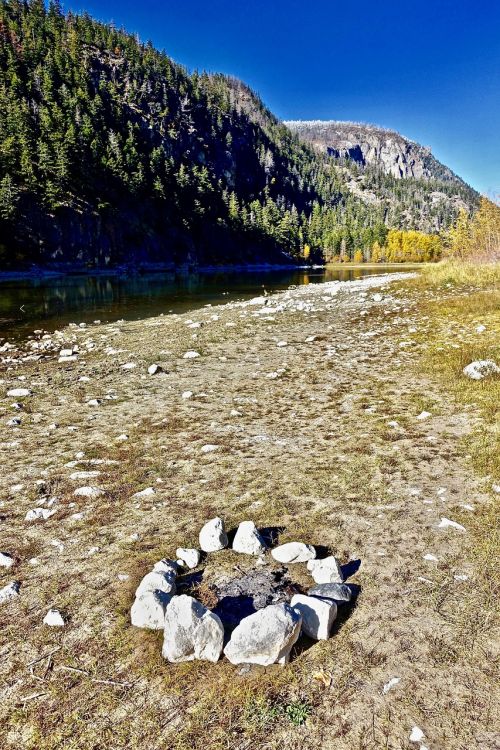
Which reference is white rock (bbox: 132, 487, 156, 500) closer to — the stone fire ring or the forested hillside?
the stone fire ring

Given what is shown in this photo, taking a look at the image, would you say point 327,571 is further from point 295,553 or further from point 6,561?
point 6,561

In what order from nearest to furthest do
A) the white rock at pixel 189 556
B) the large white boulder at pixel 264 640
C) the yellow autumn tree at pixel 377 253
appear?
the large white boulder at pixel 264 640 → the white rock at pixel 189 556 → the yellow autumn tree at pixel 377 253

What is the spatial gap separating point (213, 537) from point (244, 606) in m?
0.80

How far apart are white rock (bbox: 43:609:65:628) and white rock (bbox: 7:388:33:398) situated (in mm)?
6948

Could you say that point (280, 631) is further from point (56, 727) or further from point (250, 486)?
point (250, 486)

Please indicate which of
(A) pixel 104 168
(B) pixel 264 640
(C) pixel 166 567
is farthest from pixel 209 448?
(A) pixel 104 168

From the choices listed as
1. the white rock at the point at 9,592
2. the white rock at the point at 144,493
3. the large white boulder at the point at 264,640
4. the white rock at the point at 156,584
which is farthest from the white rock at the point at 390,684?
the white rock at the point at 144,493

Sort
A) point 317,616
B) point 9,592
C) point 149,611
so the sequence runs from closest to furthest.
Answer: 1. point 317,616
2. point 149,611
3. point 9,592

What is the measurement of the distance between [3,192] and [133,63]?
496 feet

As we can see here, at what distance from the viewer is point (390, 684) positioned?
266cm

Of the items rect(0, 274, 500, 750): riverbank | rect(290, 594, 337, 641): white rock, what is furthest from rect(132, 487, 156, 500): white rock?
rect(290, 594, 337, 641): white rock

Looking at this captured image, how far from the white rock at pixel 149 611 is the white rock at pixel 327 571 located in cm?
128

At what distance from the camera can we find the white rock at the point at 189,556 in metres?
3.86

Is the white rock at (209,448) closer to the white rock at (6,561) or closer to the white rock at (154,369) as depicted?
the white rock at (6,561)
